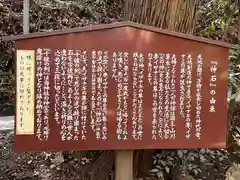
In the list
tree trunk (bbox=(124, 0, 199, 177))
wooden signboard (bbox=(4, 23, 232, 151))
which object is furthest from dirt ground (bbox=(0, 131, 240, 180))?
wooden signboard (bbox=(4, 23, 232, 151))

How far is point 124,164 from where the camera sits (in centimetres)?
315

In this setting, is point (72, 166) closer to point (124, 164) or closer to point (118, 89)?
point (124, 164)

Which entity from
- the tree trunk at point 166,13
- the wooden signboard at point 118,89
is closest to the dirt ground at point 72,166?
the tree trunk at point 166,13

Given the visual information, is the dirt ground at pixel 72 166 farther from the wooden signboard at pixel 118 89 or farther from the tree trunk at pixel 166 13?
the wooden signboard at pixel 118 89

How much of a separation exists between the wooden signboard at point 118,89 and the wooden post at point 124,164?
192mm

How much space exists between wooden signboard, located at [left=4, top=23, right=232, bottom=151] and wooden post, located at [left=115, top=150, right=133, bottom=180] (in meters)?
0.19

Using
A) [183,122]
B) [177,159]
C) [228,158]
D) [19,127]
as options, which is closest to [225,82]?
[183,122]

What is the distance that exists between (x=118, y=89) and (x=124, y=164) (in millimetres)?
680

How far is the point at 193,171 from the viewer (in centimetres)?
378

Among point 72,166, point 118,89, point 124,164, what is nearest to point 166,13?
point 118,89

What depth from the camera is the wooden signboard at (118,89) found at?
2.85 m

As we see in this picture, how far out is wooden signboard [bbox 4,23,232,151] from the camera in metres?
2.85

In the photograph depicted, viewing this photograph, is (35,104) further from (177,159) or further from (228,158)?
(228,158)

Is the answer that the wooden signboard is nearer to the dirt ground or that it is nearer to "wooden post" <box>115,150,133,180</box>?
"wooden post" <box>115,150,133,180</box>
